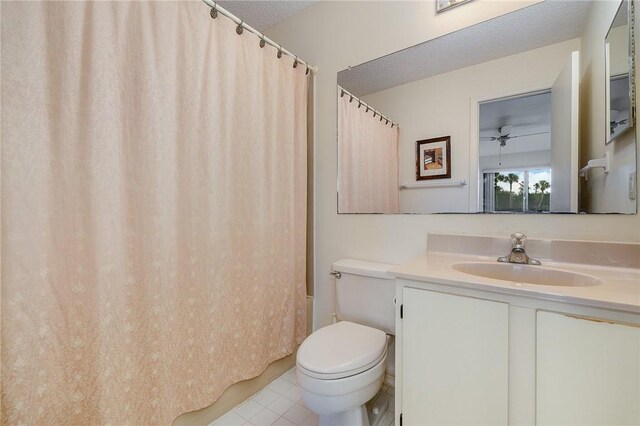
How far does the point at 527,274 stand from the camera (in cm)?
109

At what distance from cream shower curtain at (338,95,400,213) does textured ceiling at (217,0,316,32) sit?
0.73 m

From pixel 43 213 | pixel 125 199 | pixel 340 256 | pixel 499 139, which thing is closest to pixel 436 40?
pixel 499 139

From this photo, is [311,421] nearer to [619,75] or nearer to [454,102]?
[454,102]

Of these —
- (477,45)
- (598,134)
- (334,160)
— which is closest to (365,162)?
(334,160)

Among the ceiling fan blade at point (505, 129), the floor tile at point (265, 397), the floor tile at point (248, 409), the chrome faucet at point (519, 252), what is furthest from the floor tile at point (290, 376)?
the ceiling fan blade at point (505, 129)

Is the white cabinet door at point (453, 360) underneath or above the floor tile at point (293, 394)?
above

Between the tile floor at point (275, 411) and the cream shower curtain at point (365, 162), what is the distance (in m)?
1.06

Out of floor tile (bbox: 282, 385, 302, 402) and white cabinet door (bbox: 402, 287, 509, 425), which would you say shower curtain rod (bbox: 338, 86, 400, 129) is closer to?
white cabinet door (bbox: 402, 287, 509, 425)

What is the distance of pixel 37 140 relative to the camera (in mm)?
806

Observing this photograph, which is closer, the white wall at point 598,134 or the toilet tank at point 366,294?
the white wall at point 598,134

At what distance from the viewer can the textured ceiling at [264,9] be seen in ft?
5.91

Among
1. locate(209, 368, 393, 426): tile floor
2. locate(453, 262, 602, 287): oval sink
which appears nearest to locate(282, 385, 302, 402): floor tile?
locate(209, 368, 393, 426): tile floor

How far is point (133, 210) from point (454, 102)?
1.51m

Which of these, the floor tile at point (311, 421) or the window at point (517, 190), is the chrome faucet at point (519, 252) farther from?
the floor tile at point (311, 421)
